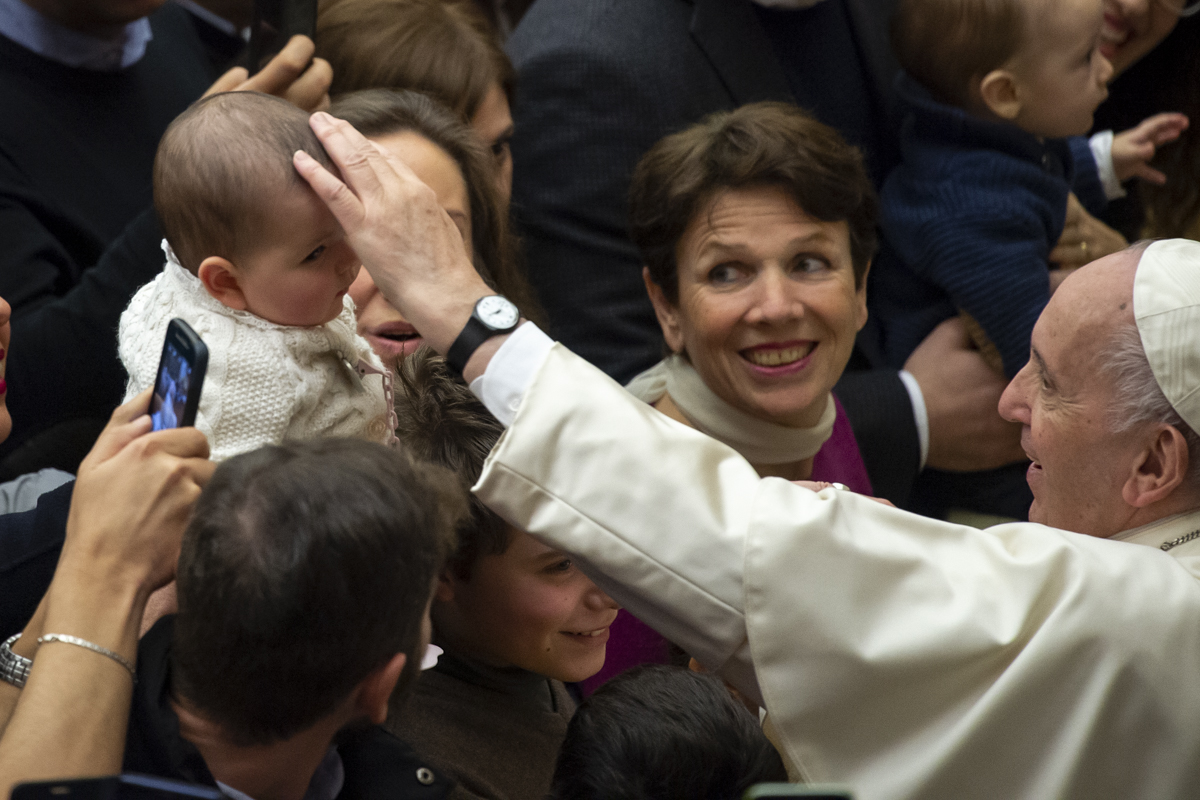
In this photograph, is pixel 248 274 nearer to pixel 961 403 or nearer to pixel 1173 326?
pixel 1173 326

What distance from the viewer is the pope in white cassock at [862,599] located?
158cm

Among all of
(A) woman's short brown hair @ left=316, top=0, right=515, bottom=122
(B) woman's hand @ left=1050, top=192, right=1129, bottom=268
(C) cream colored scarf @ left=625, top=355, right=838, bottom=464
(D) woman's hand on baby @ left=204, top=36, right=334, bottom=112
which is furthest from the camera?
(B) woman's hand @ left=1050, top=192, right=1129, bottom=268

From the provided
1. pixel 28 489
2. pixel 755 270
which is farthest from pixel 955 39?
pixel 28 489

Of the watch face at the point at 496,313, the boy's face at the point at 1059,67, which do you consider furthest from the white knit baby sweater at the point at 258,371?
the boy's face at the point at 1059,67

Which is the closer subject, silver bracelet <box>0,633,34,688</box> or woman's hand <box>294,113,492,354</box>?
silver bracelet <box>0,633,34,688</box>

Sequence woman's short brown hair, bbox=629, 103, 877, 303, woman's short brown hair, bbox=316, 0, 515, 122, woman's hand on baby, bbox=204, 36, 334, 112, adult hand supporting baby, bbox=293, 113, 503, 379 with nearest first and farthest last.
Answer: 1. adult hand supporting baby, bbox=293, 113, 503, 379
2. woman's hand on baby, bbox=204, 36, 334, 112
3. woman's short brown hair, bbox=629, 103, 877, 303
4. woman's short brown hair, bbox=316, 0, 515, 122

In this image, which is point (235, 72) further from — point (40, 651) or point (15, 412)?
point (40, 651)

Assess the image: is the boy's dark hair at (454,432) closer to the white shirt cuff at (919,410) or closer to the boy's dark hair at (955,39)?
the white shirt cuff at (919,410)

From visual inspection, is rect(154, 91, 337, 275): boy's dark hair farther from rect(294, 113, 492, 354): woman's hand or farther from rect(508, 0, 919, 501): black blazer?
rect(508, 0, 919, 501): black blazer

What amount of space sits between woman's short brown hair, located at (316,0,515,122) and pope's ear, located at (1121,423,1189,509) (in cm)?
160

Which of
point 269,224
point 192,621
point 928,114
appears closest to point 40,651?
point 192,621

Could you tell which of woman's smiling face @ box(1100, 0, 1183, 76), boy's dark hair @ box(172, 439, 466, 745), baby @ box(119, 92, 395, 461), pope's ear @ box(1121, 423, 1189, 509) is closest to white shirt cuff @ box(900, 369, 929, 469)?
pope's ear @ box(1121, 423, 1189, 509)

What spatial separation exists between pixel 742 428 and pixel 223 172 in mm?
1265

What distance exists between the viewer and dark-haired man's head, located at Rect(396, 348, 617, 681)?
6.01 ft
